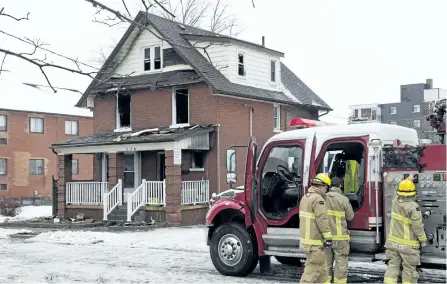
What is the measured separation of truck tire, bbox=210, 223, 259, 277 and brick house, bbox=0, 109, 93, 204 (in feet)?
97.2

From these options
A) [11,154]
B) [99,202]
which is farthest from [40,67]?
[11,154]

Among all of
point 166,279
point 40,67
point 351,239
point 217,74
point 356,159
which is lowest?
point 166,279

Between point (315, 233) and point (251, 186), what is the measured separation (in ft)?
6.80

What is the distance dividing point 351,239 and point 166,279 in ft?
11.6

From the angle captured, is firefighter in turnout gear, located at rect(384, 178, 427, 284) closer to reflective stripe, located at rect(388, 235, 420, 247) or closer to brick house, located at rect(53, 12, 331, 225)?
reflective stripe, located at rect(388, 235, 420, 247)

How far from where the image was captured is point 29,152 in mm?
39031

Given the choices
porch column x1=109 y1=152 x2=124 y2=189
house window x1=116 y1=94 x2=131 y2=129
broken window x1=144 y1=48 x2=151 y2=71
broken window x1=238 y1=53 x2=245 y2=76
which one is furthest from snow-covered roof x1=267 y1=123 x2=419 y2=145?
house window x1=116 y1=94 x2=131 y2=129

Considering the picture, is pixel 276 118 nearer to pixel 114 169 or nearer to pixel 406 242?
pixel 114 169

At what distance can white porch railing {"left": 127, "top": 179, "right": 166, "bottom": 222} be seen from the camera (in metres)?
21.5

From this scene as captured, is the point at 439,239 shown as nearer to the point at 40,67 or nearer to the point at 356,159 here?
the point at 356,159

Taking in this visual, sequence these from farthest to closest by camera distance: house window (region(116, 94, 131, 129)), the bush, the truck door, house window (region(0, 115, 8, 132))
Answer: house window (region(0, 115, 8, 132)) → the bush → house window (region(116, 94, 131, 129)) → the truck door

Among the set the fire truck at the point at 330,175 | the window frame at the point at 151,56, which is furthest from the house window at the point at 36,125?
the fire truck at the point at 330,175

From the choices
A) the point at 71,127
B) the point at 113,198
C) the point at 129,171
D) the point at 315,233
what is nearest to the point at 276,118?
the point at 129,171

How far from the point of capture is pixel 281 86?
92.0ft
